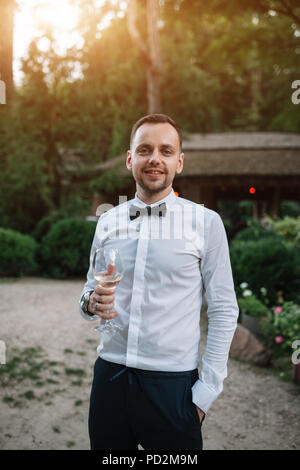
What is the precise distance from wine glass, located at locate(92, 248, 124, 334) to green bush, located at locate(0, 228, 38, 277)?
29.4 feet

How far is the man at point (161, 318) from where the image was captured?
192 centimetres

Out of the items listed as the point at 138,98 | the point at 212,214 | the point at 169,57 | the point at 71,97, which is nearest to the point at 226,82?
the point at 169,57

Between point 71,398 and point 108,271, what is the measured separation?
2.90 metres

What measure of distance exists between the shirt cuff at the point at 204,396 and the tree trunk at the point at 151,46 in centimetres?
1397

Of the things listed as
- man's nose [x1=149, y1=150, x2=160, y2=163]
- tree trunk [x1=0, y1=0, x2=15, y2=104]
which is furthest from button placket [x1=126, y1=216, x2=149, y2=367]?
tree trunk [x1=0, y1=0, x2=15, y2=104]

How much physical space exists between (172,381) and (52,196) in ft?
39.1

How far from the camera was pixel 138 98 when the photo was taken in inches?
995

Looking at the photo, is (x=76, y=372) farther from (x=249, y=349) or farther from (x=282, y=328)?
(x=282, y=328)

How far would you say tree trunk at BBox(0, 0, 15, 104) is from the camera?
6.14 meters

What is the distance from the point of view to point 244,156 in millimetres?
19172

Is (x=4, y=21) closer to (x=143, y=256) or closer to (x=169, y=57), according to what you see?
(x=143, y=256)

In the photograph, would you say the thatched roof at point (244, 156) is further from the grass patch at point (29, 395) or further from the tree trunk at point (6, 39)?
the grass patch at point (29, 395)

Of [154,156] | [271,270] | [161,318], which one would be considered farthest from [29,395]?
[271,270]
